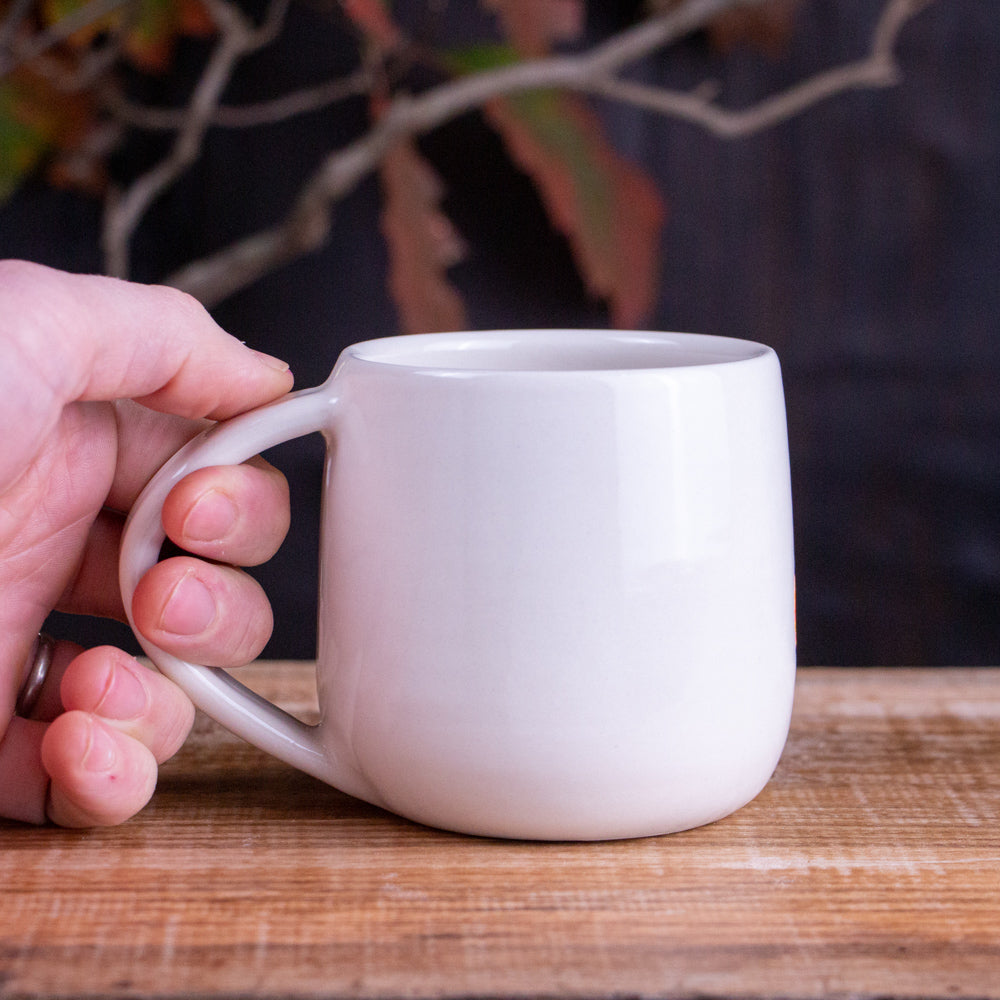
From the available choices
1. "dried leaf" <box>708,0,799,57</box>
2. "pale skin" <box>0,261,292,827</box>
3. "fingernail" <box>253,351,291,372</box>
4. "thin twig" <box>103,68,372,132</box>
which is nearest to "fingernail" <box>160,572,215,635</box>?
"pale skin" <box>0,261,292,827</box>

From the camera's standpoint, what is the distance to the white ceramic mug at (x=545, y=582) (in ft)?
1.56

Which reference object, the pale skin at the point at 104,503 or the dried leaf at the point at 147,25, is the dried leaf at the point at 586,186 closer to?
the dried leaf at the point at 147,25

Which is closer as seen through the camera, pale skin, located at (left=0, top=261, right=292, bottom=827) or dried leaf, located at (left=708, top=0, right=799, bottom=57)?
pale skin, located at (left=0, top=261, right=292, bottom=827)

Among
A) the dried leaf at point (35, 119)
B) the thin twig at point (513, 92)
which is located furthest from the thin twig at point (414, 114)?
the dried leaf at point (35, 119)

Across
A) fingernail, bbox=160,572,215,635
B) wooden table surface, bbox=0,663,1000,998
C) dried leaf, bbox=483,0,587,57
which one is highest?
dried leaf, bbox=483,0,587,57

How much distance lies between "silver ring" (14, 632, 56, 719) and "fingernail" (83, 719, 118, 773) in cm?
8

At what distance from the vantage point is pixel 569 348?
63 cm

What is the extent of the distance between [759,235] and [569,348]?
0.98m

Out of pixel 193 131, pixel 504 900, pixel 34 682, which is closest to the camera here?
pixel 504 900

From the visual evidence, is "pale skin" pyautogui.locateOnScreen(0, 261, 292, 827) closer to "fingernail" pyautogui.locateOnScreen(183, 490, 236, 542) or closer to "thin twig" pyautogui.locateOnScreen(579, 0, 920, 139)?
"fingernail" pyautogui.locateOnScreen(183, 490, 236, 542)

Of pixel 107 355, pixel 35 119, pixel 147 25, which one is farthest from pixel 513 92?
pixel 107 355

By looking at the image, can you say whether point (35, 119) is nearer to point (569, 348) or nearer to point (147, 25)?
point (147, 25)

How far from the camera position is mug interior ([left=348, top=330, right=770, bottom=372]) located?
0.60m

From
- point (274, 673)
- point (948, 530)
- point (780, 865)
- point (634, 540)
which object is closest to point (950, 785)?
point (780, 865)
